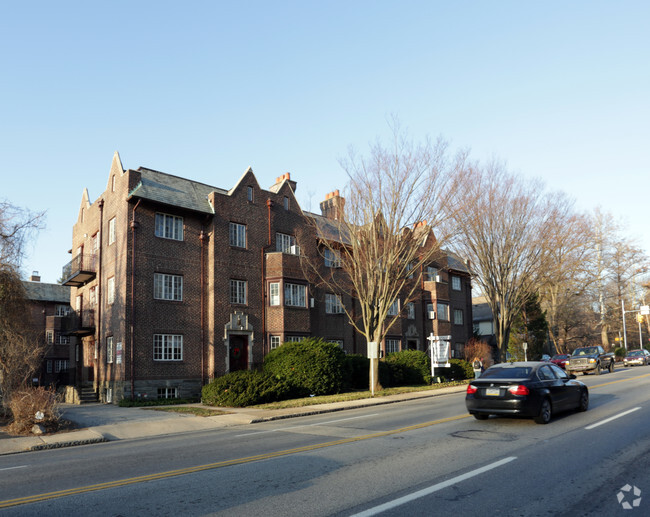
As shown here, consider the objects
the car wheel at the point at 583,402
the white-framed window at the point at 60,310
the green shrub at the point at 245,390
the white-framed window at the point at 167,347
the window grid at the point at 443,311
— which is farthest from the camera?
the white-framed window at the point at 60,310

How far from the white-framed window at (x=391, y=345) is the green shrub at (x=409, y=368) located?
5.60 meters

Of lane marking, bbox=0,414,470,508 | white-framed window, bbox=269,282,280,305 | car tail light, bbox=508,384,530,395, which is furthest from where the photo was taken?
white-framed window, bbox=269,282,280,305

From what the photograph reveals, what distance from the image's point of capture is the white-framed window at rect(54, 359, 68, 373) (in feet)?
147

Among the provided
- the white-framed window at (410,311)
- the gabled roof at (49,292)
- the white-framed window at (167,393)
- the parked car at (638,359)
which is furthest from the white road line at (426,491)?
the parked car at (638,359)

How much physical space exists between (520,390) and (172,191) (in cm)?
2024

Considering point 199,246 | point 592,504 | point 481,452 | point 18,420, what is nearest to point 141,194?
point 199,246

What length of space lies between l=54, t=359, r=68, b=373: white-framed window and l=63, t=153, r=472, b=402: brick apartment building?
15125 millimetres

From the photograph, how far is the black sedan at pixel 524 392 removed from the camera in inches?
469

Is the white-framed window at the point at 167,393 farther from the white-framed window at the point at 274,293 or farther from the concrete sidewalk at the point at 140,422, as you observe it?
the white-framed window at the point at 274,293

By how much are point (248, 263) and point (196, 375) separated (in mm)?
6407

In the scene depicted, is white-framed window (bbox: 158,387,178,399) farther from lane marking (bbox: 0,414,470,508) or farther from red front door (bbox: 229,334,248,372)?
lane marking (bbox: 0,414,470,508)

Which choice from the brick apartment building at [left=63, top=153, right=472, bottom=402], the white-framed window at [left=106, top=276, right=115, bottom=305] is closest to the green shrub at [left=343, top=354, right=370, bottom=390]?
the brick apartment building at [left=63, top=153, right=472, bottom=402]

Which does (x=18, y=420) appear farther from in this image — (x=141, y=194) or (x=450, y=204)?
(x=450, y=204)

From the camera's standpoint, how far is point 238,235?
2867 cm
